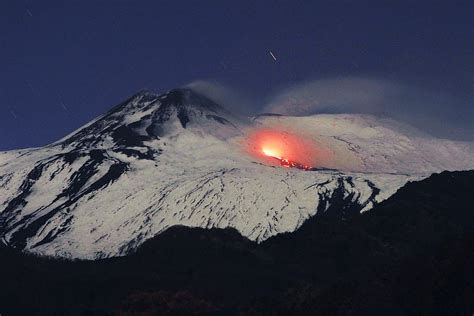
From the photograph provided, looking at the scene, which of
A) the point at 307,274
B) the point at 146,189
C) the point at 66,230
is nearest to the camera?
the point at 307,274

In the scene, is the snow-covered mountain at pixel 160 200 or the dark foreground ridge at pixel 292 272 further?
the snow-covered mountain at pixel 160 200

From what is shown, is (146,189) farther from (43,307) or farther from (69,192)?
(43,307)

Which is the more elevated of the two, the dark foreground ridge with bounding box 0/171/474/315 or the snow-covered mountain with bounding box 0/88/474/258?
the snow-covered mountain with bounding box 0/88/474/258

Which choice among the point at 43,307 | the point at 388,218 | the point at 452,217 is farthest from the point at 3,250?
the point at 452,217

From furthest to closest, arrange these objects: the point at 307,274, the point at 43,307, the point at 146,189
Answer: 1. the point at 146,189
2. the point at 307,274
3. the point at 43,307

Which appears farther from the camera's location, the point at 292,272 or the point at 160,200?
the point at 160,200

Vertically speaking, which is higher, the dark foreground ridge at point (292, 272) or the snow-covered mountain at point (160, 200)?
the snow-covered mountain at point (160, 200)

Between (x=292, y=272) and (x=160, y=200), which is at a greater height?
(x=160, y=200)

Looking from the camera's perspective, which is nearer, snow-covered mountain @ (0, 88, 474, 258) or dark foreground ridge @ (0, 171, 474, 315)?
dark foreground ridge @ (0, 171, 474, 315)
